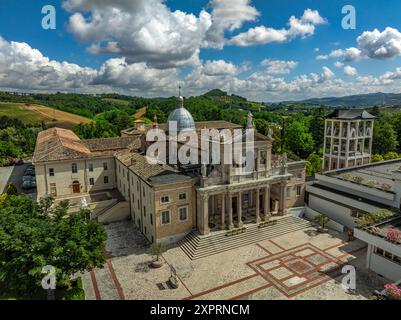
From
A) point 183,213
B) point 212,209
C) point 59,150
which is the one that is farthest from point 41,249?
point 59,150

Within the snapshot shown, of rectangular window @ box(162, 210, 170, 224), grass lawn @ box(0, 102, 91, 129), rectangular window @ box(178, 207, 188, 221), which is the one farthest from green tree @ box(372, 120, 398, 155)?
grass lawn @ box(0, 102, 91, 129)

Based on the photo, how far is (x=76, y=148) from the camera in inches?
2044

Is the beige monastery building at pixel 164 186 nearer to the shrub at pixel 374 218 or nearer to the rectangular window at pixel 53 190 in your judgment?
the rectangular window at pixel 53 190

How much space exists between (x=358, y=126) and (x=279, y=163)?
80.7 feet

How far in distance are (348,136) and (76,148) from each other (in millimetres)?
48448

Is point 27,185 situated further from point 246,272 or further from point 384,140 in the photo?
point 384,140

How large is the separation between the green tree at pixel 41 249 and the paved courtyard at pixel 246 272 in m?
5.25

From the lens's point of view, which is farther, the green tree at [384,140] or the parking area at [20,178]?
the green tree at [384,140]

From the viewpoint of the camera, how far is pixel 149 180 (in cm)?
3650

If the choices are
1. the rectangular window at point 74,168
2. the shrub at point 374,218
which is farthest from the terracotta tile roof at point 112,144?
the shrub at point 374,218

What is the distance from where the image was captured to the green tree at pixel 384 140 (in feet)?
253

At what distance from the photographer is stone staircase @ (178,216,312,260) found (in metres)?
35.2
